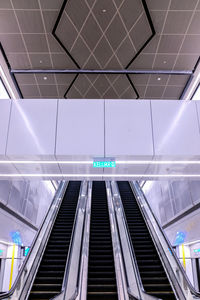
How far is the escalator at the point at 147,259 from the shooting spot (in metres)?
5.38

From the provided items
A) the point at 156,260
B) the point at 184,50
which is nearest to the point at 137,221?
the point at 156,260

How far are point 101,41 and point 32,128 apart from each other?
403cm

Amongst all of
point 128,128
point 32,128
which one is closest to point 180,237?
point 128,128

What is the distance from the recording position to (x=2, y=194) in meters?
9.05

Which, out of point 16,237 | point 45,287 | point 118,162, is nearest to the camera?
point 45,287

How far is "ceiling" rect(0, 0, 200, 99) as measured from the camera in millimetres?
7078

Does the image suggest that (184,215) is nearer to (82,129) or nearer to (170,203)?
(170,203)

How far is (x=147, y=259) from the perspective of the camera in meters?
6.67

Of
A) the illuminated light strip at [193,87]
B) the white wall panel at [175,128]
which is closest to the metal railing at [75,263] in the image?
the white wall panel at [175,128]

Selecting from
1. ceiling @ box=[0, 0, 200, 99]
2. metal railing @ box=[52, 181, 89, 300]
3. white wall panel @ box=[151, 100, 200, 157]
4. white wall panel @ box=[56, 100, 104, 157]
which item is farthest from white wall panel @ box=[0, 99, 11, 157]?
white wall panel @ box=[151, 100, 200, 157]

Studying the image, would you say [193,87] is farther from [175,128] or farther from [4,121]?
[4,121]

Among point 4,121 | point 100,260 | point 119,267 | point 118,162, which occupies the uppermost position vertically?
point 4,121

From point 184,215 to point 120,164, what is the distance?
237 inches

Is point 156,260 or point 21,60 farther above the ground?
point 21,60
